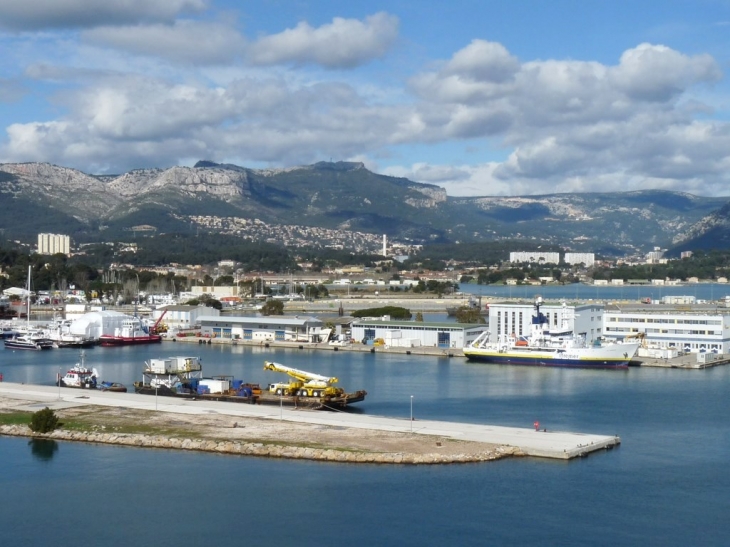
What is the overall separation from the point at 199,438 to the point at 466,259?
121 meters

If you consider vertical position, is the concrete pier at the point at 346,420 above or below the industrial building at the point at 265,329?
below

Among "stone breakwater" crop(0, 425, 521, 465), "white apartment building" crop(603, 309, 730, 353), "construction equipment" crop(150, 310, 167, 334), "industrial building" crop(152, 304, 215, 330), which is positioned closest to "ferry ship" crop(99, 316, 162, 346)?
"construction equipment" crop(150, 310, 167, 334)

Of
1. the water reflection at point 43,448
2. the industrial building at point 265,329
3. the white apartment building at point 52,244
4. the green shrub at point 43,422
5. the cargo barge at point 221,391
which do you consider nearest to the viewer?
the water reflection at point 43,448

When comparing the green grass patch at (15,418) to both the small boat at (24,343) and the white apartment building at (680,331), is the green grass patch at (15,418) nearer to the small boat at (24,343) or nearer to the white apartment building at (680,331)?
the small boat at (24,343)

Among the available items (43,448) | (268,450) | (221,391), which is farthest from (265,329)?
(268,450)

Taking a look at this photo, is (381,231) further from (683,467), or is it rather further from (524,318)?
(683,467)

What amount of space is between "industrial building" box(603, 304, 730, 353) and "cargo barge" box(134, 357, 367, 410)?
1507cm

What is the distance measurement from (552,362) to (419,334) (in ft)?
23.3

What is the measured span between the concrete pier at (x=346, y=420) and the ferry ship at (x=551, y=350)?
11.7 meters

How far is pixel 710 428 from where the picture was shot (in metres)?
19.4

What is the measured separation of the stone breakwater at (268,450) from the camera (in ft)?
52.2

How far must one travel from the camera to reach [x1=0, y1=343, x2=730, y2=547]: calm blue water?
1276 cm

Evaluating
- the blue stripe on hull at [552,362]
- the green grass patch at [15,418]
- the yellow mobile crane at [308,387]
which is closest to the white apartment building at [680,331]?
the blue stripe on hull at [552,362]

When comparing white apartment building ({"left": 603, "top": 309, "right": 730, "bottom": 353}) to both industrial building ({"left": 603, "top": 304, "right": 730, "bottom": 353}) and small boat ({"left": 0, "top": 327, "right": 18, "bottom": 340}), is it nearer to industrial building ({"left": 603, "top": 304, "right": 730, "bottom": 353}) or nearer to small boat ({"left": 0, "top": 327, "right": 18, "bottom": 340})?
industrial building ({"left": 603, "top": 304, "right": 730, "bottom": 353})
